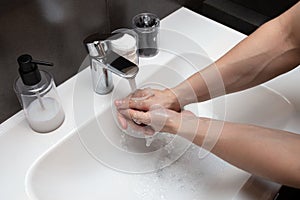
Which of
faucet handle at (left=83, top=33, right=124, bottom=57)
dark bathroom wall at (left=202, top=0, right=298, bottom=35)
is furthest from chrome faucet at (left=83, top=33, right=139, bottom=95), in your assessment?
dark bathroom wall at (left=202, top=0, right=298, bottom=35)

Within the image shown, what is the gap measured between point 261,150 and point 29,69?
388mm

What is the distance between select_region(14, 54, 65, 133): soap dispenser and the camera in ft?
2.07

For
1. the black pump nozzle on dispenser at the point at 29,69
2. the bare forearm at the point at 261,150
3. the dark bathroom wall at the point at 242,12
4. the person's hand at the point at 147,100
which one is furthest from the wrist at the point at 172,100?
the dark bathroom wall at the point at 242,12

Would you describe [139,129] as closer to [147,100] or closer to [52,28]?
[147,100]

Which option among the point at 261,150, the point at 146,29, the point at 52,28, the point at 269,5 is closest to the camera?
the point at 261,150

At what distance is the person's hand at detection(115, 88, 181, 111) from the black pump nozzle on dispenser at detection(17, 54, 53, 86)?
0.54ft

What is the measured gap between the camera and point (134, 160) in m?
0.76

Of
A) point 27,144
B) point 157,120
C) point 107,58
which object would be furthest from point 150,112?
point 27,144

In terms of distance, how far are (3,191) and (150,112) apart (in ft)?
0.93

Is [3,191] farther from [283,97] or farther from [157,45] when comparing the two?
[283,97]

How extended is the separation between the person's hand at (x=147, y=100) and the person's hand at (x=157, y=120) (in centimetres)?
1

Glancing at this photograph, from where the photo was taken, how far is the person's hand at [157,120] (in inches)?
25.8

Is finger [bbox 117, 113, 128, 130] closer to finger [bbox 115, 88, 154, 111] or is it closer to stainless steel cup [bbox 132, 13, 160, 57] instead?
finger [bbox 115, 88, 154, 111]

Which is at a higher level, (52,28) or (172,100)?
(52,28)
